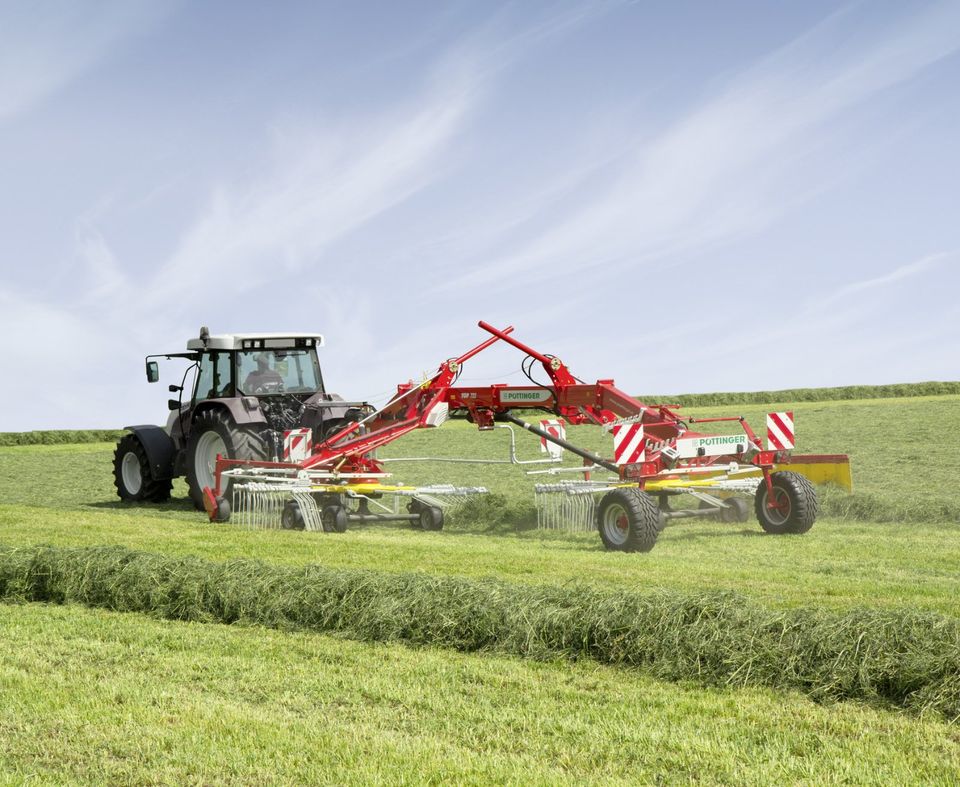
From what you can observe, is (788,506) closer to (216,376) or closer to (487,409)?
(487,409)

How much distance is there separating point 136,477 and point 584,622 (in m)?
12.2

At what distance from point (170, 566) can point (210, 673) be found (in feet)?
8.13

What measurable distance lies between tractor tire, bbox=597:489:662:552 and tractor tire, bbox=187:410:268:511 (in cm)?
501

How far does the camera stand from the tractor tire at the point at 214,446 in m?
13.8

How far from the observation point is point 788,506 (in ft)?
37.8

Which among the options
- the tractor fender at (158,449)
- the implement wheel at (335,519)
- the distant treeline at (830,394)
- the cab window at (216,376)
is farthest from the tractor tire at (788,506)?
the distant treeline at (830,394)

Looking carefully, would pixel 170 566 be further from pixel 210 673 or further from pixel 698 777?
Result: pixel 698 777

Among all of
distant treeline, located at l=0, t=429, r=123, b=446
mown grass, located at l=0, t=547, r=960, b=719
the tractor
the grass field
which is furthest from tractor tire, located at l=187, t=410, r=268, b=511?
distant treeline, located at l=0, t=429, r=123, b=446

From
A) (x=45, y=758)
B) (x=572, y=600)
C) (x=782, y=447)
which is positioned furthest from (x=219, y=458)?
(x=45, y=758)

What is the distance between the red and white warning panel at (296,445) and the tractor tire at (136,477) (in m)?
3.59

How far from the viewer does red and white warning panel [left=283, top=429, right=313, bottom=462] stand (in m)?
13.4

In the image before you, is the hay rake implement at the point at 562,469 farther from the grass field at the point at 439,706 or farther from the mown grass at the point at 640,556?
the grass field at the point at 439,706

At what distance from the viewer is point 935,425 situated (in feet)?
82.3

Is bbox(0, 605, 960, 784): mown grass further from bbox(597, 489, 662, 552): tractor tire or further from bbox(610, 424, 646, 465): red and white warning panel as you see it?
bbox(610, 424, 646, 465): red and white warning panel
